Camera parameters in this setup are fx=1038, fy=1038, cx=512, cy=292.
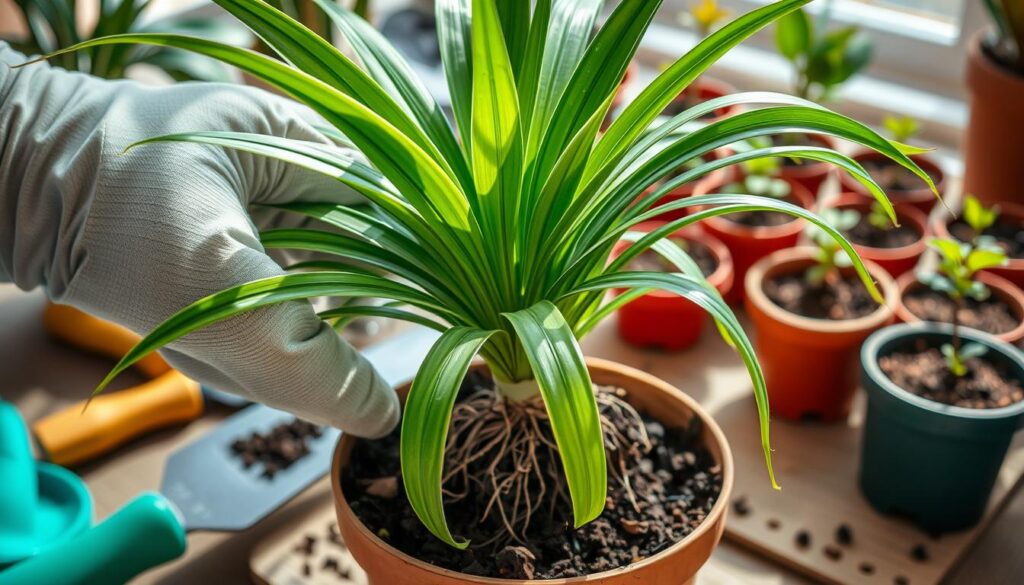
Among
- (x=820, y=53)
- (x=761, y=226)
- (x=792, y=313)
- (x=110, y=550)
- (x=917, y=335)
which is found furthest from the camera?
(x=820, y=53)

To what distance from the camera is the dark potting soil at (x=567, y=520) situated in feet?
2.48

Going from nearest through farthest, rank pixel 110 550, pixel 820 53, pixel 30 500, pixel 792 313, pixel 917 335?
pixel 110 550 < pixel 30 500 < pixel 917 335 < pixel 792 313 < pixel 820 53

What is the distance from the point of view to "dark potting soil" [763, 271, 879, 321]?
3.85 feet

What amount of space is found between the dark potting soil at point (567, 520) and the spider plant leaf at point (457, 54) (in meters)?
0.28

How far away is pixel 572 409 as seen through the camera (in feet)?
2.00

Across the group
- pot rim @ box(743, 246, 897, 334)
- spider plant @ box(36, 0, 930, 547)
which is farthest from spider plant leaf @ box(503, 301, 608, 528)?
pot rim @ box(743, 246, 897, 334)

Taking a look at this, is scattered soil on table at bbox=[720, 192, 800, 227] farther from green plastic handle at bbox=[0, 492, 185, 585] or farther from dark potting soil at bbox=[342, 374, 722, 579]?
green plastic handle at bbox=[0, 492, 185, 585]

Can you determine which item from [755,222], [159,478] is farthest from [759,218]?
[159,478]

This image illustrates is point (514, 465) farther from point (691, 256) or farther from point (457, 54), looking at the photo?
point (691, 256)

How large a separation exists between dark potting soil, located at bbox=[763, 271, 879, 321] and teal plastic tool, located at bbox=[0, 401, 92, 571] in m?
0.77

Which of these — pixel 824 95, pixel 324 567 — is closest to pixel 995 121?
pixel 824 95

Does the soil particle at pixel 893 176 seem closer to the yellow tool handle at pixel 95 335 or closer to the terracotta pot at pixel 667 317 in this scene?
the terracotta pot at pixel 667 317

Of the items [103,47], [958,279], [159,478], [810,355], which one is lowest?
[159,478]

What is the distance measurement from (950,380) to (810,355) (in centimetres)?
15
